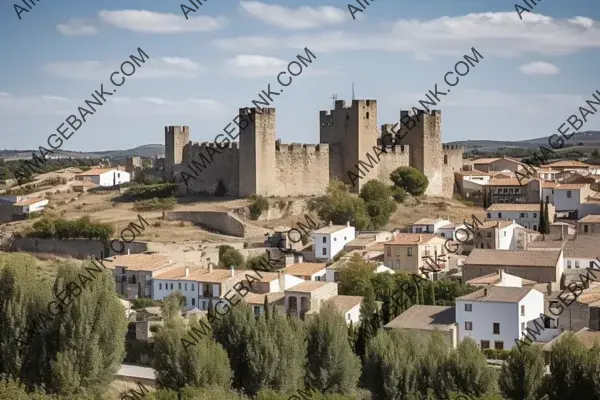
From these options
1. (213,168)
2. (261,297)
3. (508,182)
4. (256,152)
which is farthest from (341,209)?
(508,182)

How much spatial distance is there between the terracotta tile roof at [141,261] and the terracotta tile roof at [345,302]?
18.4ft

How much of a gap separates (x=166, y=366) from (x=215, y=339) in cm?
148

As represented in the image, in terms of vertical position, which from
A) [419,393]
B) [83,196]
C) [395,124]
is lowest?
[419,393]

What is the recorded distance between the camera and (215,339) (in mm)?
21453

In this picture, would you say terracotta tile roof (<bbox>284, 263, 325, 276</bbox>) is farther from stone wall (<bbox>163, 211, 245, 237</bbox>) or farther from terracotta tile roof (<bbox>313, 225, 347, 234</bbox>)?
stone wall (<bbox>163, 211, 245, 237</bbox>)

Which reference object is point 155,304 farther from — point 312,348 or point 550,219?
point 550,219

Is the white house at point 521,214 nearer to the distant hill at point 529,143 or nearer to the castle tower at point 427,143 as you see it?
the castle tower at point 427,143

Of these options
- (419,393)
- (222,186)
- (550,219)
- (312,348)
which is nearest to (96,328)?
(312,348)

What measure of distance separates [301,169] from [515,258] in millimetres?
10631

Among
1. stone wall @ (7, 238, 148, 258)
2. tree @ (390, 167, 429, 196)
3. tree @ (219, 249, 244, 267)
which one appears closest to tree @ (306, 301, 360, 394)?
tree @ (219, 249, 244, 267)

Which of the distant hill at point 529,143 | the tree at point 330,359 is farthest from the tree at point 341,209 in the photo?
the distant hill at point 529,143

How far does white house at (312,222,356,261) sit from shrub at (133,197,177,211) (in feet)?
19.0

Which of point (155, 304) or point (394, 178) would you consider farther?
point (394, 178)

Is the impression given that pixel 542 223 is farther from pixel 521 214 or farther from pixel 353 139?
pixel 353 139
